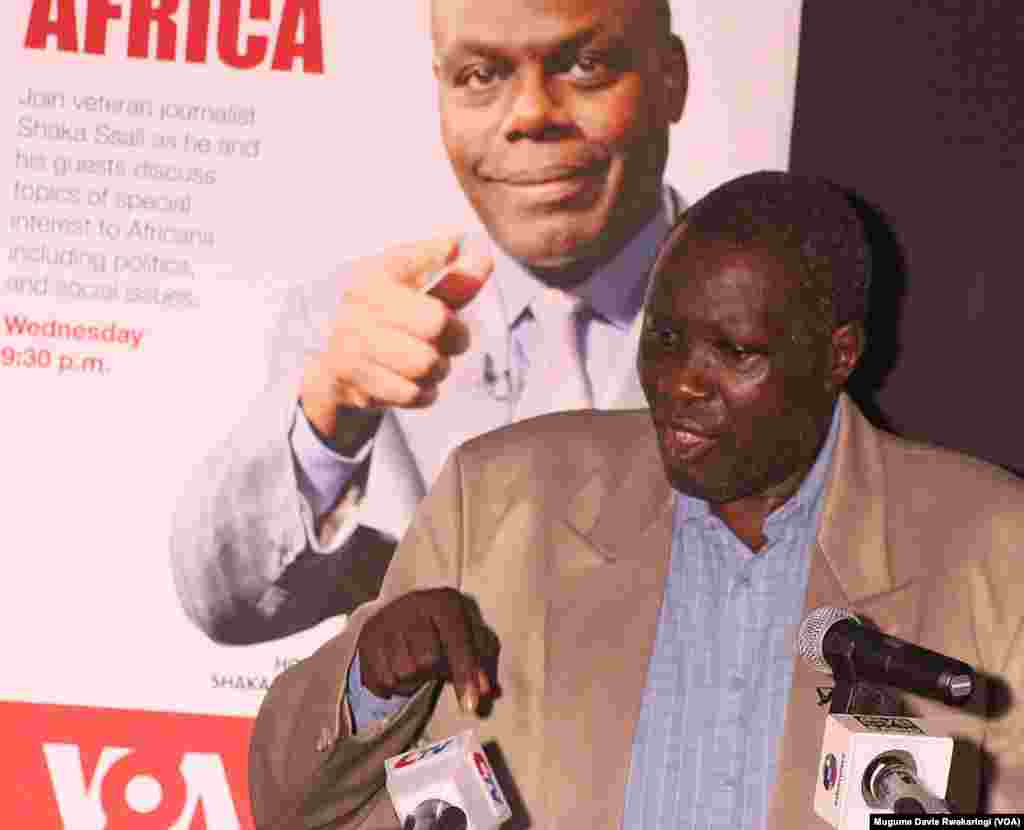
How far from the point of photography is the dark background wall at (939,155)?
10.9 ft

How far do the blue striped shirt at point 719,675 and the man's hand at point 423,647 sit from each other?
403 millimetres

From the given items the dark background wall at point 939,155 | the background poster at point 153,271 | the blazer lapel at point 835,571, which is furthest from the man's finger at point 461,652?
the dark background wall at point 939,155

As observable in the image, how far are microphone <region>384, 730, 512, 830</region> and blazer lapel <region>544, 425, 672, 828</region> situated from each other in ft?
2.04

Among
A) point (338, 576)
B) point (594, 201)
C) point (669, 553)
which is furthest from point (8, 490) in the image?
point (669, 553)

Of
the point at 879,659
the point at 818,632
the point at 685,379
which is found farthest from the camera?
the point at 685,379

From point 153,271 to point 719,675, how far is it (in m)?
1.76

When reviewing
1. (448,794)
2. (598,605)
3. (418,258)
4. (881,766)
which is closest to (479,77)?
(418,258)

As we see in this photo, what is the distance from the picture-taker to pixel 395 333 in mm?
3396

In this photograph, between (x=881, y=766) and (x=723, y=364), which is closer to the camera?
(x=881, y=766)

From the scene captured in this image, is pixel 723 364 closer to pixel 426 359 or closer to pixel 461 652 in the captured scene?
pixel 461 652

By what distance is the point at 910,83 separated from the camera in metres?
3.32

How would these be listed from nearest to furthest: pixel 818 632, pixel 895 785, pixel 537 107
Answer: pixel 895 785, pixel 818 632, pixel 537 107

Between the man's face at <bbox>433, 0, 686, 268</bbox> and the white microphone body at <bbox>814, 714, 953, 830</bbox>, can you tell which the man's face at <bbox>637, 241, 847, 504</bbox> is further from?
the man's face at <bbox>433, 0, 686, 268</bbox>

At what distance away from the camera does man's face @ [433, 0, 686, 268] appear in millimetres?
3268
